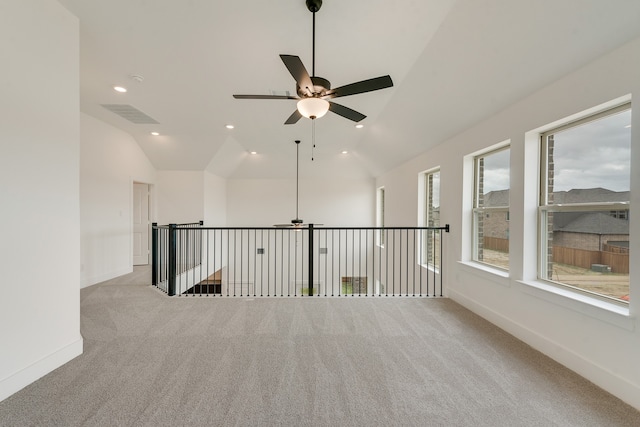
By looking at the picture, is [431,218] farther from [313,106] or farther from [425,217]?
[313,106]

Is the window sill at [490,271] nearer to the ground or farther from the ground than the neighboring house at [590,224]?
nearer to the ground

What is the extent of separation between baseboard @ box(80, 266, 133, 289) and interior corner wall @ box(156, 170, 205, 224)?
1662 mm

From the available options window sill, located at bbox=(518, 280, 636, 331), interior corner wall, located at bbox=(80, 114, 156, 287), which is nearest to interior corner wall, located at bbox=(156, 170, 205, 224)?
interior corner wall, located at bbox=(80, 114, 156, 287)

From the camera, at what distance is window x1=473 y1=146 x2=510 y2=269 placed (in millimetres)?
3402

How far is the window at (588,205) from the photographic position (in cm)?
217

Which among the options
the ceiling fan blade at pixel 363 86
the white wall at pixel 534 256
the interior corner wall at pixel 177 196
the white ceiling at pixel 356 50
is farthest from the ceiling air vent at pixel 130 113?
the white wall at pixel 534 256

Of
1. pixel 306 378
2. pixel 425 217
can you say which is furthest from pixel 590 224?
pixel 425 217

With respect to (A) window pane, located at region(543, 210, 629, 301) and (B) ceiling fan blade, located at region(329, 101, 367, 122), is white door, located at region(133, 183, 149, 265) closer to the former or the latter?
(B) ceiling fan blade, located at region(329, 101, 367, 122)

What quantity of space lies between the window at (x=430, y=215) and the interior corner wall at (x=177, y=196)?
5.66 meters

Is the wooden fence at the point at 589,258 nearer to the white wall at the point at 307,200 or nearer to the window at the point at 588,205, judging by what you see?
the window at the point at 588,205

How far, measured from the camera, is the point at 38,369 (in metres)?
2.17

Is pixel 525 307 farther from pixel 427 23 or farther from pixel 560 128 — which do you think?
pixel 427 23

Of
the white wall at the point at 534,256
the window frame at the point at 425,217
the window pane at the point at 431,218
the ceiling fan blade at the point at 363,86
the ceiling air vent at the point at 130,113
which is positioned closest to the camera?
the white wall at the point at 534,256

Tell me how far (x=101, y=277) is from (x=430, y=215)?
6.48 metres
